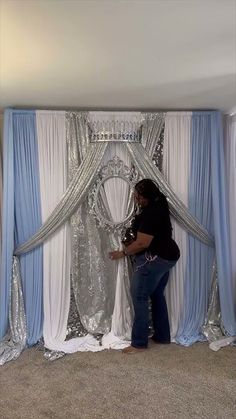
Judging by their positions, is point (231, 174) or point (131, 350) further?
point (231, 174)

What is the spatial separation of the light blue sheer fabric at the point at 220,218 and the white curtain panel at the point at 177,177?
9.3 inches

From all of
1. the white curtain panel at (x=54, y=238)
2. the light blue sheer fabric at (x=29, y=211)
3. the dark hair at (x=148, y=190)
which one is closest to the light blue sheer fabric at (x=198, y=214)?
the dark hair at (x=148, y=190)

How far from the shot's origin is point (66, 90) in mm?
2607

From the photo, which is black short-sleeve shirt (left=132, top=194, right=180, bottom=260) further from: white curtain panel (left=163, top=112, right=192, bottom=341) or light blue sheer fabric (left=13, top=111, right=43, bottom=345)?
light blue sheer fabric (left=13, top=111, right=43, bottom=345)

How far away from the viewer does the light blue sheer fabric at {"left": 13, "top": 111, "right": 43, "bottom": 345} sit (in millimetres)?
3053

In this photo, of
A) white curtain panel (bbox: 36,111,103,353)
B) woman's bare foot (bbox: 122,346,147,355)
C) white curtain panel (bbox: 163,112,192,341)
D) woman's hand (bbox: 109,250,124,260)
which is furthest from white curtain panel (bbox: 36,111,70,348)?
white curtain panel (bbox: 163,112,192,341)

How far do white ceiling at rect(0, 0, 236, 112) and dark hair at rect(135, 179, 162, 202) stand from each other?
2.23ft

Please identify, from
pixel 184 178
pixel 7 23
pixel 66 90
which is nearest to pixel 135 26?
pixel 7 23

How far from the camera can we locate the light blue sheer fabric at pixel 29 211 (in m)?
3.05

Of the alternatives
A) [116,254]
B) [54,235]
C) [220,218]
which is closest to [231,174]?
[220,218]

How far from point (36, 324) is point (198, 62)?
2.44 meters

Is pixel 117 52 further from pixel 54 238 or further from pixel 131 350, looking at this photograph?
pixel 131 350

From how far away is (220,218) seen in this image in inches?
124

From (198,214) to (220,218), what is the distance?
0.20 m
